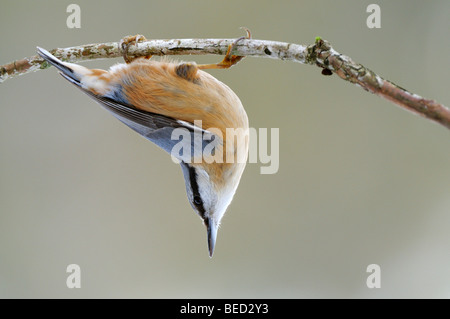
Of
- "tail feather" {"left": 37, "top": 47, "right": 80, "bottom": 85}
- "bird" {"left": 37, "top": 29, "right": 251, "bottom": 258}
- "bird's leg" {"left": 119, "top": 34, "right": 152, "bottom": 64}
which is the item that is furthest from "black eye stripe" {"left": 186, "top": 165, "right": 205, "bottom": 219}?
"tail feather" {"left": 37, "top": 47, "right": 80, "bottom": 85}

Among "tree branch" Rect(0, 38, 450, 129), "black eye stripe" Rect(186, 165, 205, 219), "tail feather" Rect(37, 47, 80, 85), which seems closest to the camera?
"tree branch" Rect(0, 38, 450, 129)

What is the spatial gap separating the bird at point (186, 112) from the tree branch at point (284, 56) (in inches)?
3.0

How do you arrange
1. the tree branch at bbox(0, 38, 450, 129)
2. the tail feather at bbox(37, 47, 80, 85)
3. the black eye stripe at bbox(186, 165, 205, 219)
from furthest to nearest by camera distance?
the black eye stripe at bbox(186, 165, 205, 219) → the tail feather at bbox(37, 47, 80, 85) → the tree branch at bbox(0, 38, 450, 129)

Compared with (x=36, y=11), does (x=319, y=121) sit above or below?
below

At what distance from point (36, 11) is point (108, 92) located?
75.4 inches

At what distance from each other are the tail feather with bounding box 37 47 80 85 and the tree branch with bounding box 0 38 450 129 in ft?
0.11

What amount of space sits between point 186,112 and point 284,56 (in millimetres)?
532

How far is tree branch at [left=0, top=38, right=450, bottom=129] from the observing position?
1.00m

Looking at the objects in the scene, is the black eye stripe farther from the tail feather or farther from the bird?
the tail feather

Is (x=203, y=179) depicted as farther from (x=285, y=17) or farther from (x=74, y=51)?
(x=285, y=17)

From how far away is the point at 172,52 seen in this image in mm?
1604

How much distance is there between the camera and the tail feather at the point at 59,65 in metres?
1.70

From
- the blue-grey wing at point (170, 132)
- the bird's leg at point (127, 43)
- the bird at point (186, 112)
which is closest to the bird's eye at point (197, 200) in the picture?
the bird at point (186, 112)

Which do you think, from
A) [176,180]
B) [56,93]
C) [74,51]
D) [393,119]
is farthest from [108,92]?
[393,119]
